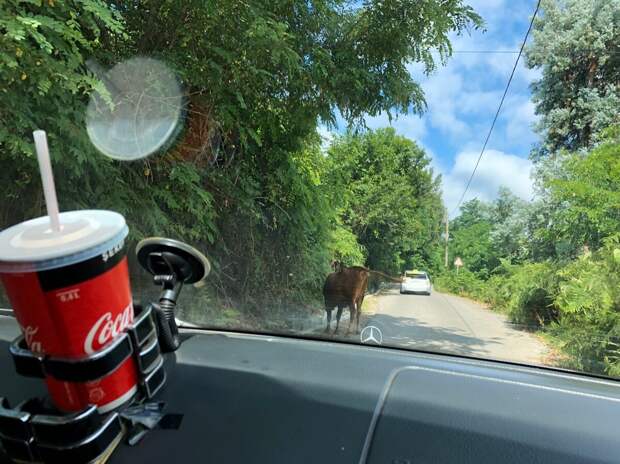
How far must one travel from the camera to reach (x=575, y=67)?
2.55 m

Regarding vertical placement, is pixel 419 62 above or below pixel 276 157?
above

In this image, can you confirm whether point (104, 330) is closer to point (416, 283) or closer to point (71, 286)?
point (71, 286)

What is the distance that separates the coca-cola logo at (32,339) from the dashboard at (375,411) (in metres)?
0.52

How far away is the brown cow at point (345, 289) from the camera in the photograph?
2.62 m

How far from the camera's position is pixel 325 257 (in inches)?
117

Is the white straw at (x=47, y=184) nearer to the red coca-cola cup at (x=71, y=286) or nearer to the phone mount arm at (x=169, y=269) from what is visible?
the red coca-cola cup at (x=71, y=286)

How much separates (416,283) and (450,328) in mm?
371

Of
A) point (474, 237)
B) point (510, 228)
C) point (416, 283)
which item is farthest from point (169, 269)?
point (510, 228)

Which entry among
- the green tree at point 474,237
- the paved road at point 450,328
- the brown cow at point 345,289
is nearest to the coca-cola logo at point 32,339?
the paved road at point 450,328

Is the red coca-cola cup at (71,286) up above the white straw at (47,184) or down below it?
below

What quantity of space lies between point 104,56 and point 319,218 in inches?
81.1

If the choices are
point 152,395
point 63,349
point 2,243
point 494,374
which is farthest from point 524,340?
point 2,243

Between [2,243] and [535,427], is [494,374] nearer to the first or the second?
[535,427]

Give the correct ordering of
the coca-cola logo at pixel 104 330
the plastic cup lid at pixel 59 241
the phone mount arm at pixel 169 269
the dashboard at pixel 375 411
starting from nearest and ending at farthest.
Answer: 1. the plastic cup lid at pixel 59 241
2. the coca-cola logo at pixel 104 330
3. the dashboard at pixel 375 411
4. the phone mount arm at pixel 169 269
